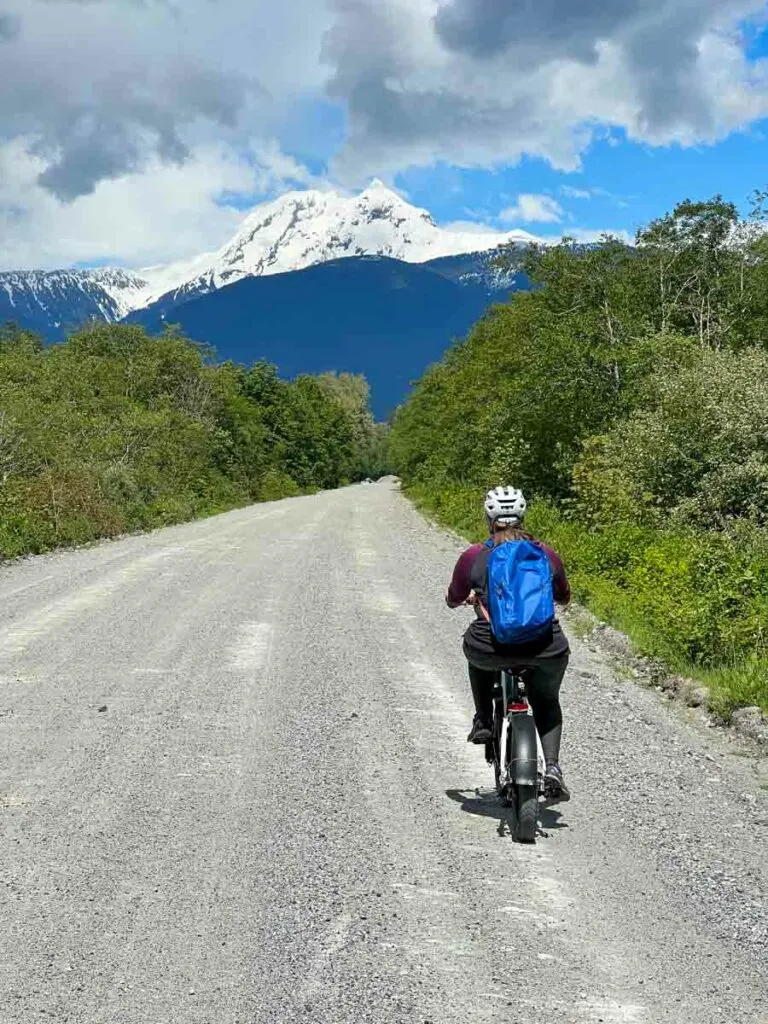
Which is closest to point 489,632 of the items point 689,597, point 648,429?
point 689,597

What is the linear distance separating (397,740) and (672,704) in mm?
3053

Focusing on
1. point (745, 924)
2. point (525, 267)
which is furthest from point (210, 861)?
point (525, 267)

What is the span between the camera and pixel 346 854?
467 centimetres

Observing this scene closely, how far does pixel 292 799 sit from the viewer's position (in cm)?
554

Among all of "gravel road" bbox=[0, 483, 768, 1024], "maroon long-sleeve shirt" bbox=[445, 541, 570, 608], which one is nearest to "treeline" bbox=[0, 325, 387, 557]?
"gravel road" bbox=[0, 483, 768, 1024]

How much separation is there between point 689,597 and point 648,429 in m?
8.24

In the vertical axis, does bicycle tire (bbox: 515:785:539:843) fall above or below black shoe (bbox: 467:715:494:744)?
below

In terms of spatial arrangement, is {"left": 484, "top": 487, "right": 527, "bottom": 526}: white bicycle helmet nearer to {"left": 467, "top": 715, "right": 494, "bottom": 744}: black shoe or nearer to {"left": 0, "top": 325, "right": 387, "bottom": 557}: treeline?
{"left": 467, "top": 715, "right": 494, "bottom": 744}: black shoe

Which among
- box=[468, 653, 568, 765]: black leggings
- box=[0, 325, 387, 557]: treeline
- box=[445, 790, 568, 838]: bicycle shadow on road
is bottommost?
box=[445, 790, 568, 838]: bicycle shadow on road

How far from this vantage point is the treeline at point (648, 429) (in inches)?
410

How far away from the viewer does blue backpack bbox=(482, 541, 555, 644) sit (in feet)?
16.4

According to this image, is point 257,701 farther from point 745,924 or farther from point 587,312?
point 587,312

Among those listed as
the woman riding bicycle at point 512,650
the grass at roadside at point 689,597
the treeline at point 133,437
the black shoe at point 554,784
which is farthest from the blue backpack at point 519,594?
the treeline at point 133,437

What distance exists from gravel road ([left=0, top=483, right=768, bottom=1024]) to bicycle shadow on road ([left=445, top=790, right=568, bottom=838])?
2cm
